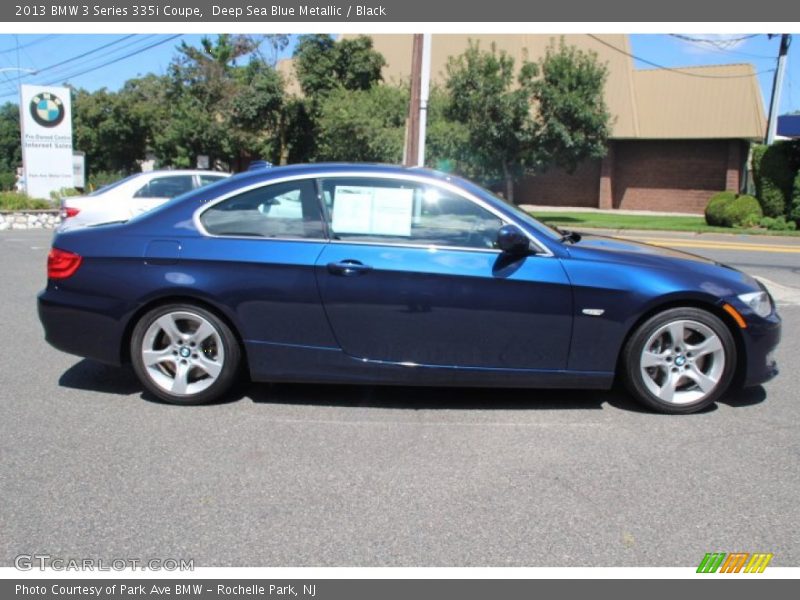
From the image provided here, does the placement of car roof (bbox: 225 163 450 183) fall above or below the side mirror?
above

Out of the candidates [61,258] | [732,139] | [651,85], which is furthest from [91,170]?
[61,258]

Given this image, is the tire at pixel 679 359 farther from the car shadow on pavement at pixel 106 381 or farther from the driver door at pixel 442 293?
the car shadow on pavement at pixel 106 381

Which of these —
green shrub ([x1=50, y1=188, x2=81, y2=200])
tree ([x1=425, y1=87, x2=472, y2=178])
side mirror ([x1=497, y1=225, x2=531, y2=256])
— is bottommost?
green shrub ([x1=50, y1=188, x2=81, y2=200])

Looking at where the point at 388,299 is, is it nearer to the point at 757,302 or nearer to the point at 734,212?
the point at 757,302

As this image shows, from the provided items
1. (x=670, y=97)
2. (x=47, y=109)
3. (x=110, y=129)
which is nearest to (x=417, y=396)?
(x=47, y=109)

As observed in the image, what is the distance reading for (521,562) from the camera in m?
3.06

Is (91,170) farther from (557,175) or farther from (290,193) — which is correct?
(290,193)

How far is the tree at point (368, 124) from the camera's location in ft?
91.0

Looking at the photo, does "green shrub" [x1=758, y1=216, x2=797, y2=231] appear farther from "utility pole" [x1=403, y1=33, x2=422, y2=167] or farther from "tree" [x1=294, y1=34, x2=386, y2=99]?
"tree" [x1=294, y1=34, x2=386, y2=99]

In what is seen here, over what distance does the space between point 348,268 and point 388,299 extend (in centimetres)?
32

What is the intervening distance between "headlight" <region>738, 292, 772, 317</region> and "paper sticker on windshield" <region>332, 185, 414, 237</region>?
2.21 m

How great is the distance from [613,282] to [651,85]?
32.8m

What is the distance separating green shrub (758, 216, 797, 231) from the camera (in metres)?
22.3

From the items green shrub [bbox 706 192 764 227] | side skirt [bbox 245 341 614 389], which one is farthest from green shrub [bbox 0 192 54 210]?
green shrub [bbox 706 192 764 227]
